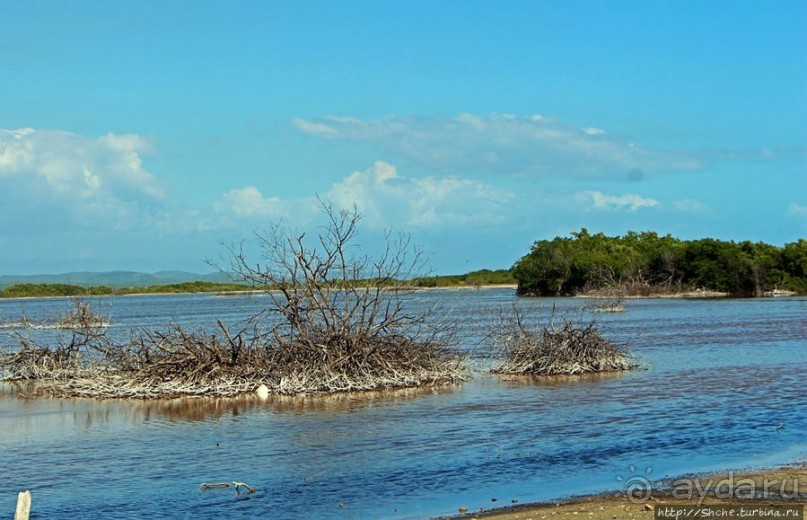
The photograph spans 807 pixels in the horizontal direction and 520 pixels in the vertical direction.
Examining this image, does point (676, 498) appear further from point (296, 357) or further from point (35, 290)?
point (35, 290)

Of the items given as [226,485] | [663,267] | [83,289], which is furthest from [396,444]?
[83,289]

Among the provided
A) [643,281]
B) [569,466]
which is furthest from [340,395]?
[643,281]

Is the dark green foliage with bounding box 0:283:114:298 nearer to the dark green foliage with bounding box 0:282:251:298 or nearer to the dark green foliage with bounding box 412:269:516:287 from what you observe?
the dark green foliage with bounding box 0:282:251:298

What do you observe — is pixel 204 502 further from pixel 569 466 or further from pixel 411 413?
pixel 411 413

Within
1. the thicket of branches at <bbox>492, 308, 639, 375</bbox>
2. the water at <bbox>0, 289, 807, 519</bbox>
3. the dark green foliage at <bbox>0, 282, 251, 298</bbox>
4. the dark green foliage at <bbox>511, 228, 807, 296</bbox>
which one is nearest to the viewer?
the water at <bbox>0, 289, 807, 519</bbox>

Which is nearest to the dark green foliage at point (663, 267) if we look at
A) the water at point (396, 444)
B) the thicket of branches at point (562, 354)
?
the thicket of branches at point (562, 354)

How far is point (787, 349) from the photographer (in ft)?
96.3

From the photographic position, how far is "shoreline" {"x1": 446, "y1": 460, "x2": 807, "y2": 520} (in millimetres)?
9621

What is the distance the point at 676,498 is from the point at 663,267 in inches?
3082

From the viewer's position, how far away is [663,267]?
281 ft

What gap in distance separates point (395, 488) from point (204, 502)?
94.7 inches

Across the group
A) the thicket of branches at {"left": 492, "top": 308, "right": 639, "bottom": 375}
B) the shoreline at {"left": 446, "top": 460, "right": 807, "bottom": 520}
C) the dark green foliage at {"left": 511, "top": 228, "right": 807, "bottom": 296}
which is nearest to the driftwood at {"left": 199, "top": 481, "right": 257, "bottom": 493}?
the shoreline at {"left": 446, "top": 460, "right": 807, "bottom": 520}

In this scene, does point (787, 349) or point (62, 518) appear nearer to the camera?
point (62, 518)

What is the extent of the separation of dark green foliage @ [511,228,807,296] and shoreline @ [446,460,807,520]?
180ft
